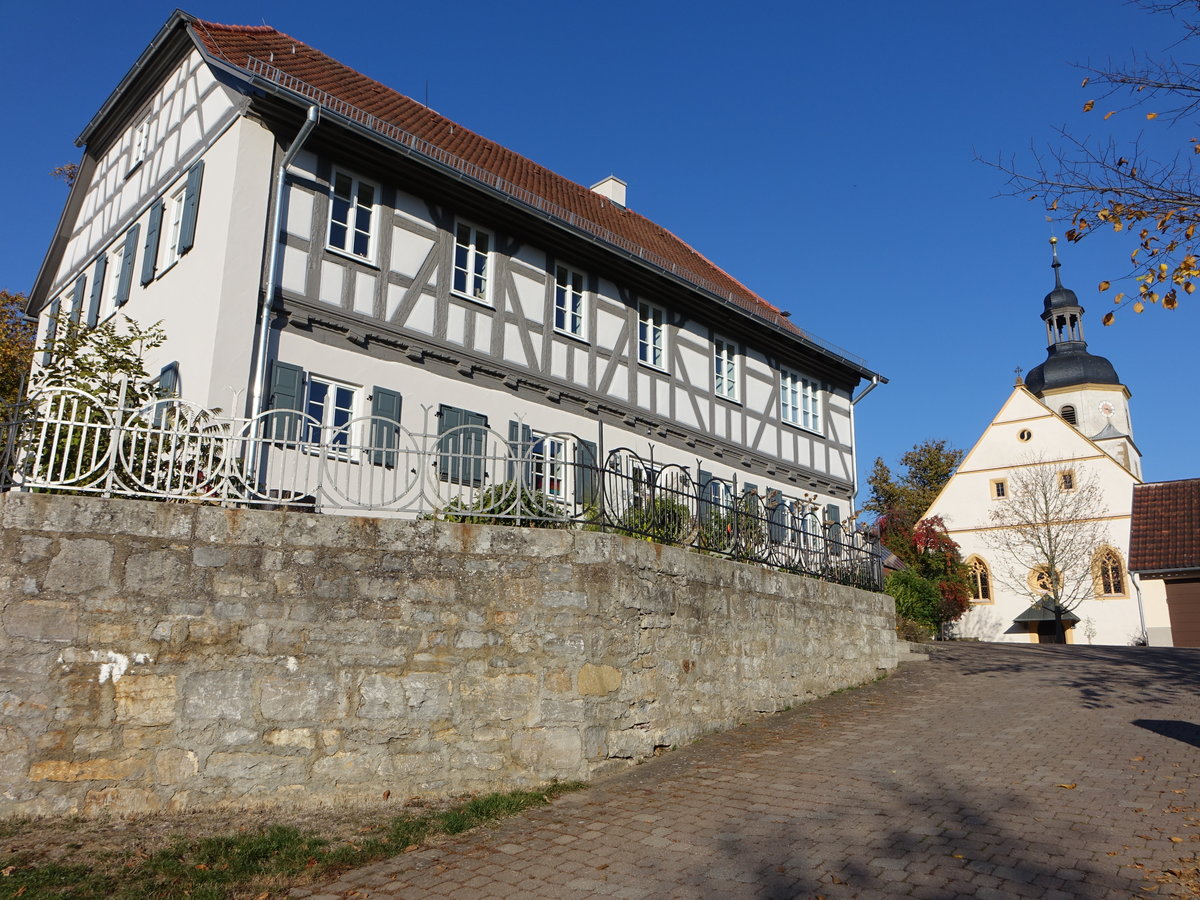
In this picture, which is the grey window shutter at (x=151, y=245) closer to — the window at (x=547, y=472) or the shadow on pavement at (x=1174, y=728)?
the window at (x=547, y=472)

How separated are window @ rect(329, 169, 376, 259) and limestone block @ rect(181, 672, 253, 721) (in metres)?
7.35

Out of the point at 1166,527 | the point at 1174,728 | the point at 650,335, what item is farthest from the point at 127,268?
the point at 1166,527

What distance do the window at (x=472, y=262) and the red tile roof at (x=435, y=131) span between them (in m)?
0.95

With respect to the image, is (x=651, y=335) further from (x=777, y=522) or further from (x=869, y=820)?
(x=869, y=820)

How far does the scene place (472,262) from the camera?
588 inches

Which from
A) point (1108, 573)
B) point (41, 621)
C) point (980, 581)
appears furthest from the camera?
point (980, 581)

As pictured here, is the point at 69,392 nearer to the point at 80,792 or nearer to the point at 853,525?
the point at 80,792

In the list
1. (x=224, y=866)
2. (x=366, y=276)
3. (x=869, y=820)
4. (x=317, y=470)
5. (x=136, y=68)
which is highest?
(x=136, y=68)

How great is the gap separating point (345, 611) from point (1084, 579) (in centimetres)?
3402

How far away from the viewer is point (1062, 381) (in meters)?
50.3

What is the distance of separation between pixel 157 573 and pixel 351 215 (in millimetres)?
7397

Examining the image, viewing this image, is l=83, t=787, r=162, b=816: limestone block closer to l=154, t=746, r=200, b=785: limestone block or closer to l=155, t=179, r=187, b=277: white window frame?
l=154, t=746, r=200, b=785: limestone block

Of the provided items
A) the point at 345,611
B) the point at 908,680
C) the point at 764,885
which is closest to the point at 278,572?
the point at 345,611

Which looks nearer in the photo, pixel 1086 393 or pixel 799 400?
pixel 799 400
